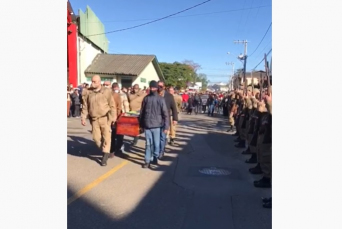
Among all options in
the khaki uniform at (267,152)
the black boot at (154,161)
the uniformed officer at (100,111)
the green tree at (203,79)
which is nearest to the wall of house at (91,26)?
the uniformed officer at (100,111)

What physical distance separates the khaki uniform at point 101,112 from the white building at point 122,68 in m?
24.7

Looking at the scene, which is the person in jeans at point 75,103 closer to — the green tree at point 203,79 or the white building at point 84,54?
the white building at point 84,54

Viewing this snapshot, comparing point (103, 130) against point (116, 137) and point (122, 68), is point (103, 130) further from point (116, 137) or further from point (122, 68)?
point (122, 68)

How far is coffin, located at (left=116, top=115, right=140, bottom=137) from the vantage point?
7.74 m

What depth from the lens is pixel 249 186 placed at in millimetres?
6027

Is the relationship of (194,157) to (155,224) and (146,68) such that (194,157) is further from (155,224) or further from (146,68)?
(146,68)

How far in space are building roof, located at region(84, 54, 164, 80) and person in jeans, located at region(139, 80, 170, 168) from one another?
26027 mm

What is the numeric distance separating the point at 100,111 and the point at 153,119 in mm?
1107

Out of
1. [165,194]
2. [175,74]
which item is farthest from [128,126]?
[175,74]

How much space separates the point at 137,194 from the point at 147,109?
2218 mm

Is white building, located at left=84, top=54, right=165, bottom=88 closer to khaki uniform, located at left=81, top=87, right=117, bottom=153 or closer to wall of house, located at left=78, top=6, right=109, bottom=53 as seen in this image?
wall of house, located at left=78, top=6, right=109, bottom=53

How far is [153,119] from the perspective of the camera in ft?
23.3

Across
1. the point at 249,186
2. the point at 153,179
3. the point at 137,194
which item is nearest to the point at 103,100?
the point at 153,179

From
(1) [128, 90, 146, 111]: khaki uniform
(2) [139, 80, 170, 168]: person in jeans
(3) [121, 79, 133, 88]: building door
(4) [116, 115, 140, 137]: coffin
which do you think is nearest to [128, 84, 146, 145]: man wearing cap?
(1) [128, 90, 146, 111]: khaki uniform
